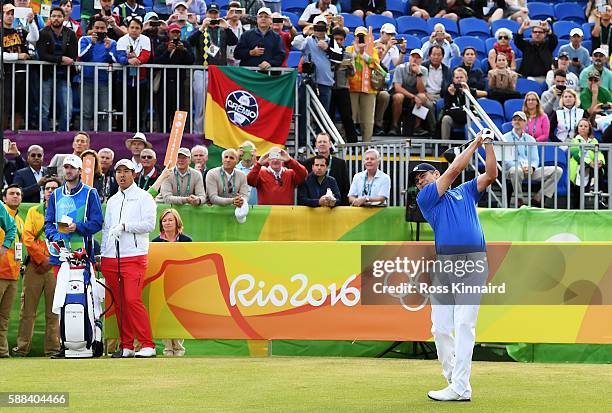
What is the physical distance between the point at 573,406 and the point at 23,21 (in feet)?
38.7

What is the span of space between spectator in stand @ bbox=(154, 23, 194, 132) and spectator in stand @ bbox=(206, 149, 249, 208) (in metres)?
2.72

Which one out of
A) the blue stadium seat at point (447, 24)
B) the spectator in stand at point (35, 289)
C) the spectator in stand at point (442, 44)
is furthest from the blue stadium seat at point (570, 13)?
the spectator in stand at point (35, 289)

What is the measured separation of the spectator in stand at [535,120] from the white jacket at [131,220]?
763 cm

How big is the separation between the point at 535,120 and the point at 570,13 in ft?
24.3

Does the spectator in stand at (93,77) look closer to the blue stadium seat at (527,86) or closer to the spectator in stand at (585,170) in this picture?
the spectator in stand at (585,170)

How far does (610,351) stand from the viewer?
15.0m

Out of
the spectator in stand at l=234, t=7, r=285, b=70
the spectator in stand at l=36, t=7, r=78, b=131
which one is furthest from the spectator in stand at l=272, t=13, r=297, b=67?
the spectator in stand at l=36, t=7, r=78, b=131

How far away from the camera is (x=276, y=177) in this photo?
56.6ft

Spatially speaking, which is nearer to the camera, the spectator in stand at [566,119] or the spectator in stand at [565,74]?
the spectator in stand at [566,119]

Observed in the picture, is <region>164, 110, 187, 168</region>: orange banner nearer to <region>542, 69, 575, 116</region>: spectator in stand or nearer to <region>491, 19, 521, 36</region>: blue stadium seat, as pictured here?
<region>542, 69, 575, 116</region>: spectator in stand

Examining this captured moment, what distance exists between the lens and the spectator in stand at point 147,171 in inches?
668

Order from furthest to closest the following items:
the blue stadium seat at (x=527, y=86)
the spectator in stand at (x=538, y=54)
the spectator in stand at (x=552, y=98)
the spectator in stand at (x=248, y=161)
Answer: the spectator in stand at (x=538, y=54)
the blue stadium seat at (x=527, y=86)
the spectator in stand at (x=552, y=98)
the spectator in stand at (x=248, y=161)

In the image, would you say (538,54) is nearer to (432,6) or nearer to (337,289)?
(432,6)

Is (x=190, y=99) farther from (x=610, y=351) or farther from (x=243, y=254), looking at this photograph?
(x=610, y=351)
